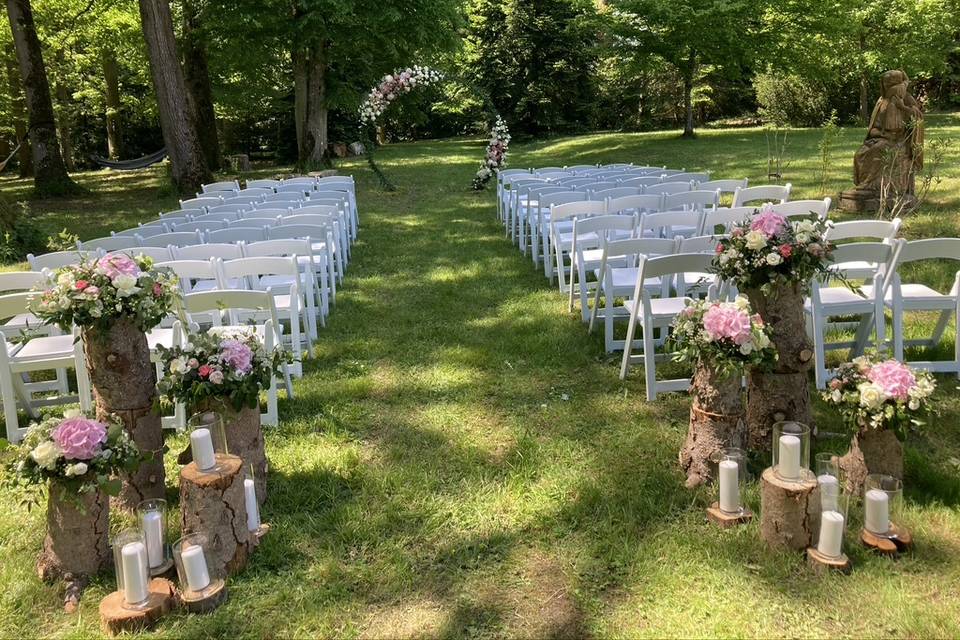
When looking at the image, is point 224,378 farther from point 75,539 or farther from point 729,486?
point 729,486

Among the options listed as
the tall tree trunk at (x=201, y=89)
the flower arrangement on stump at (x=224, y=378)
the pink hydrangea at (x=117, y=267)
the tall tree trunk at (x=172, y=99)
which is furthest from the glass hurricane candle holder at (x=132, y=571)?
the tall tree trunk at (x=201, y=89)

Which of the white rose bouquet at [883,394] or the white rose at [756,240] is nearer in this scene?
the white rose bouquet at [883,394]

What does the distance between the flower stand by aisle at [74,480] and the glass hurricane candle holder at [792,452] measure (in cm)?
263

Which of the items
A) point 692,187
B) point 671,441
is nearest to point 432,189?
point 692,187

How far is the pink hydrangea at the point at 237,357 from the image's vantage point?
9.86 ft

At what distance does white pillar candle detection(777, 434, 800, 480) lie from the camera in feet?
8.98

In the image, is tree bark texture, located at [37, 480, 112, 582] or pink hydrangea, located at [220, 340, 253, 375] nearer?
tree bark texture, located at [37, 480, 112, 582]

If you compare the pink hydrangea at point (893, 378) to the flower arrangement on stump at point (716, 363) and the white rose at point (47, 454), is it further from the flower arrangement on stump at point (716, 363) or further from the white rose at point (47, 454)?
the white rose at point (47, 454)

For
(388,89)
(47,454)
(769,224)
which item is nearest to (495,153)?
(388,89)

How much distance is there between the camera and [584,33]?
83.4 ft

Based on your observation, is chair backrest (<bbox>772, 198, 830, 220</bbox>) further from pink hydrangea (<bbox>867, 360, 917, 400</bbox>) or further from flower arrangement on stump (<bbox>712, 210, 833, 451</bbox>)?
pink hydrangea (<bbox>867, 360, 917, 400</bbox>)

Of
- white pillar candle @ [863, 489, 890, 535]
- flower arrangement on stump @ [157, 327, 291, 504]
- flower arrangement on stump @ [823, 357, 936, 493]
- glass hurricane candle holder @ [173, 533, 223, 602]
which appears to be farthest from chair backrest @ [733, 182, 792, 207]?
glass hurricane candle holder @ [173, 533, 223, 602]

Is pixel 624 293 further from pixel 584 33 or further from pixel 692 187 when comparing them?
pixel 584 33

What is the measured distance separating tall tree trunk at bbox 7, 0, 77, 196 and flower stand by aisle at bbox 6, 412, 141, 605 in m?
15.7
